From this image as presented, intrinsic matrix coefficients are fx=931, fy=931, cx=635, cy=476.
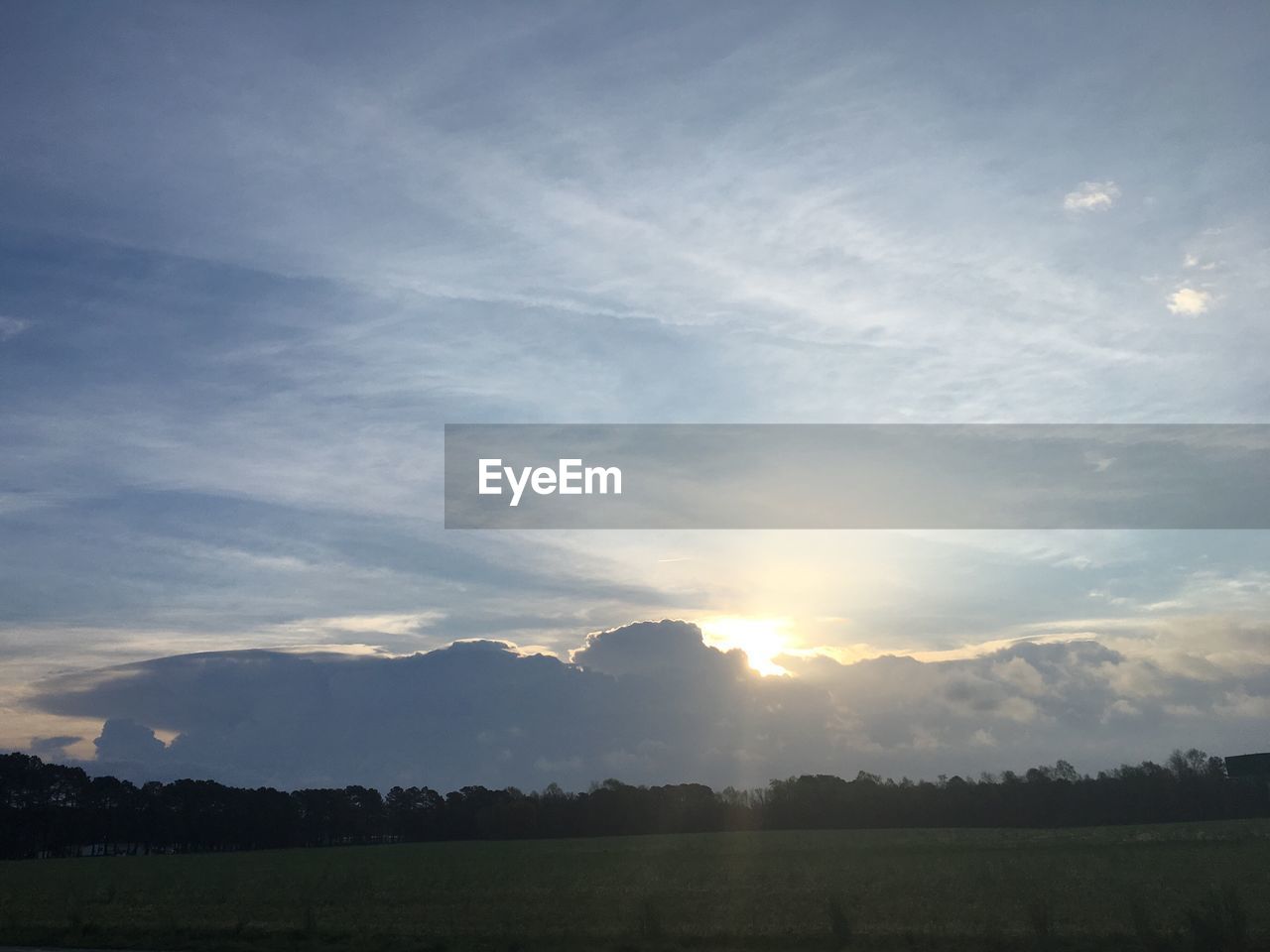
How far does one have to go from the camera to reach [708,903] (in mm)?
35750

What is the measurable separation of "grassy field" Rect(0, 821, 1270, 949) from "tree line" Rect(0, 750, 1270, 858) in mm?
66148

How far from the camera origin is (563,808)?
152m

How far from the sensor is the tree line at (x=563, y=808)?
128500 mm

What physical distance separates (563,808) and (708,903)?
123 meters

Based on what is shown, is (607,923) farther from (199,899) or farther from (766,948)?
(199,899)

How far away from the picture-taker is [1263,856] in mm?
53688

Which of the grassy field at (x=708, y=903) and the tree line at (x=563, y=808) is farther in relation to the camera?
the tree line at (x=563, y=808)

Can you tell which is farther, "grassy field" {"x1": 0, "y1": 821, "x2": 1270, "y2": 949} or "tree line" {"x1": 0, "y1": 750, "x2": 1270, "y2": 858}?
"tree line" {"x1": 0, "y1": 750, "x2": 1270, "y2": 858}

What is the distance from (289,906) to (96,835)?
16071 cm

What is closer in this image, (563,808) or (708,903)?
(708,903)

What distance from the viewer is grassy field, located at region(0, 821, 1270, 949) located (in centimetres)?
2630

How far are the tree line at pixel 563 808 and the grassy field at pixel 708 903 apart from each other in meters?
66.1

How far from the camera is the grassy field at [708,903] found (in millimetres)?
26297

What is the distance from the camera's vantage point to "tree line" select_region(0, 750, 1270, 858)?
128500 millimetres
